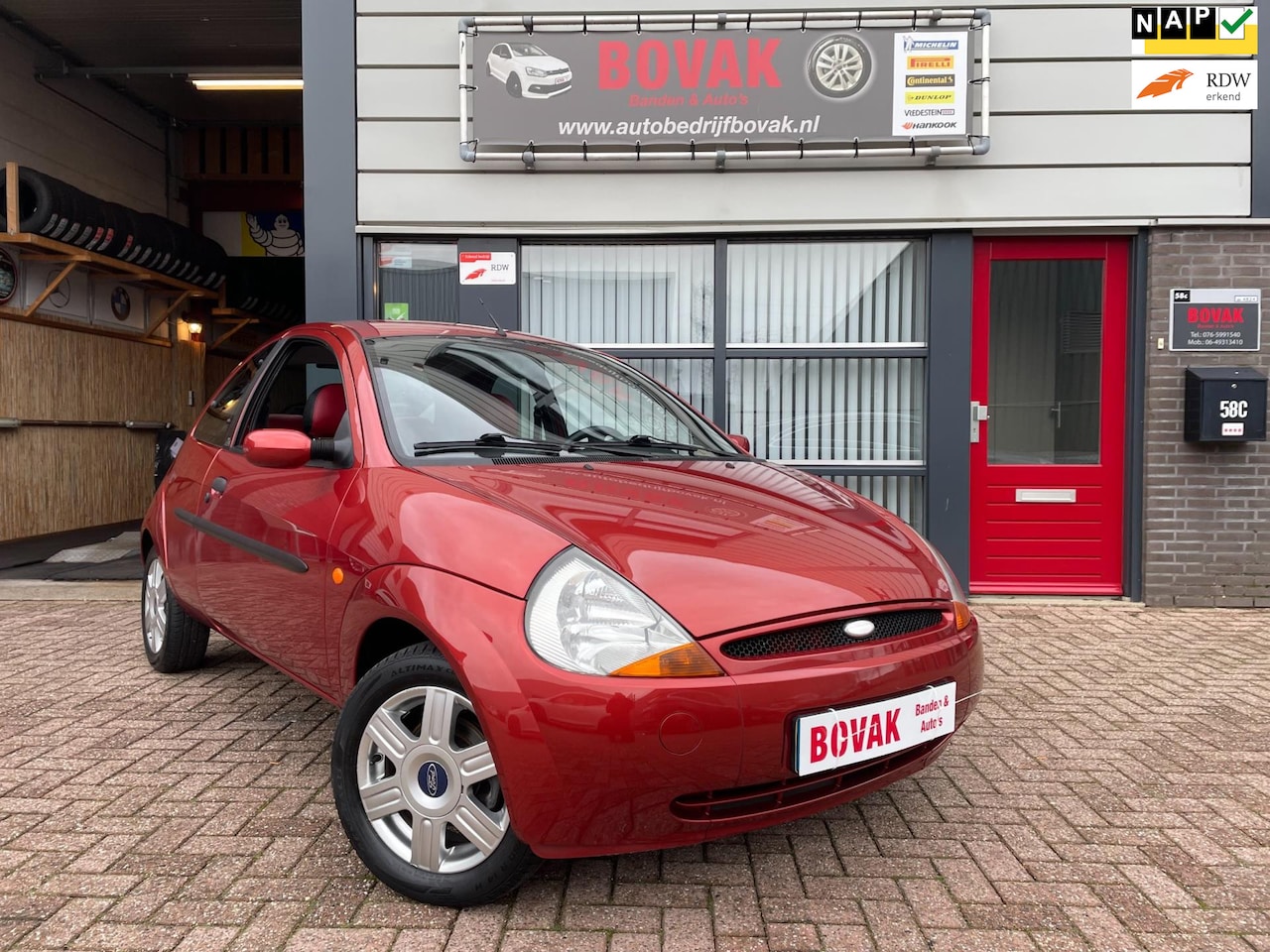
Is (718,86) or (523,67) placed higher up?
(523,67)

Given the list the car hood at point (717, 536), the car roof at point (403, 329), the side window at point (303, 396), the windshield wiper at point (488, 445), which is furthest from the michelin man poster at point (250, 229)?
the car hood at point (717, 536)

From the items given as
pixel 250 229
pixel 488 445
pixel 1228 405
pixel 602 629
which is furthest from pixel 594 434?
pixel 250 229

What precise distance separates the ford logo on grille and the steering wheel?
119 cm

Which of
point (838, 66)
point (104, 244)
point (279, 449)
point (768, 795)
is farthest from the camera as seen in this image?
point (104, 244)

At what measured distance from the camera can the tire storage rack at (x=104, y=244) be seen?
7.80m

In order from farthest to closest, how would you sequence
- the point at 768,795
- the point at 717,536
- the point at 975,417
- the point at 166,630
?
the point at 975,417, the point at 166,630, the point at 717,536, the point at 768,795

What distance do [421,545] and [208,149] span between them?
39.6ft

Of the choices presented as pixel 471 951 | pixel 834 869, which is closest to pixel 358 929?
pixel 471 951

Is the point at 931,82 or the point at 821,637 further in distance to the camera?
the point at 931,82

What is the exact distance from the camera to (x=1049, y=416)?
19.5 feet

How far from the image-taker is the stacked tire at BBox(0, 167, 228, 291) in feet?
25.7

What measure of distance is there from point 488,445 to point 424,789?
3.33 ft

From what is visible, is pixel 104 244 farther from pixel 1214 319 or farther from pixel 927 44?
pixel 1214 319

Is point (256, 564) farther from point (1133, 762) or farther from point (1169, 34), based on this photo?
point (1169, 34)
